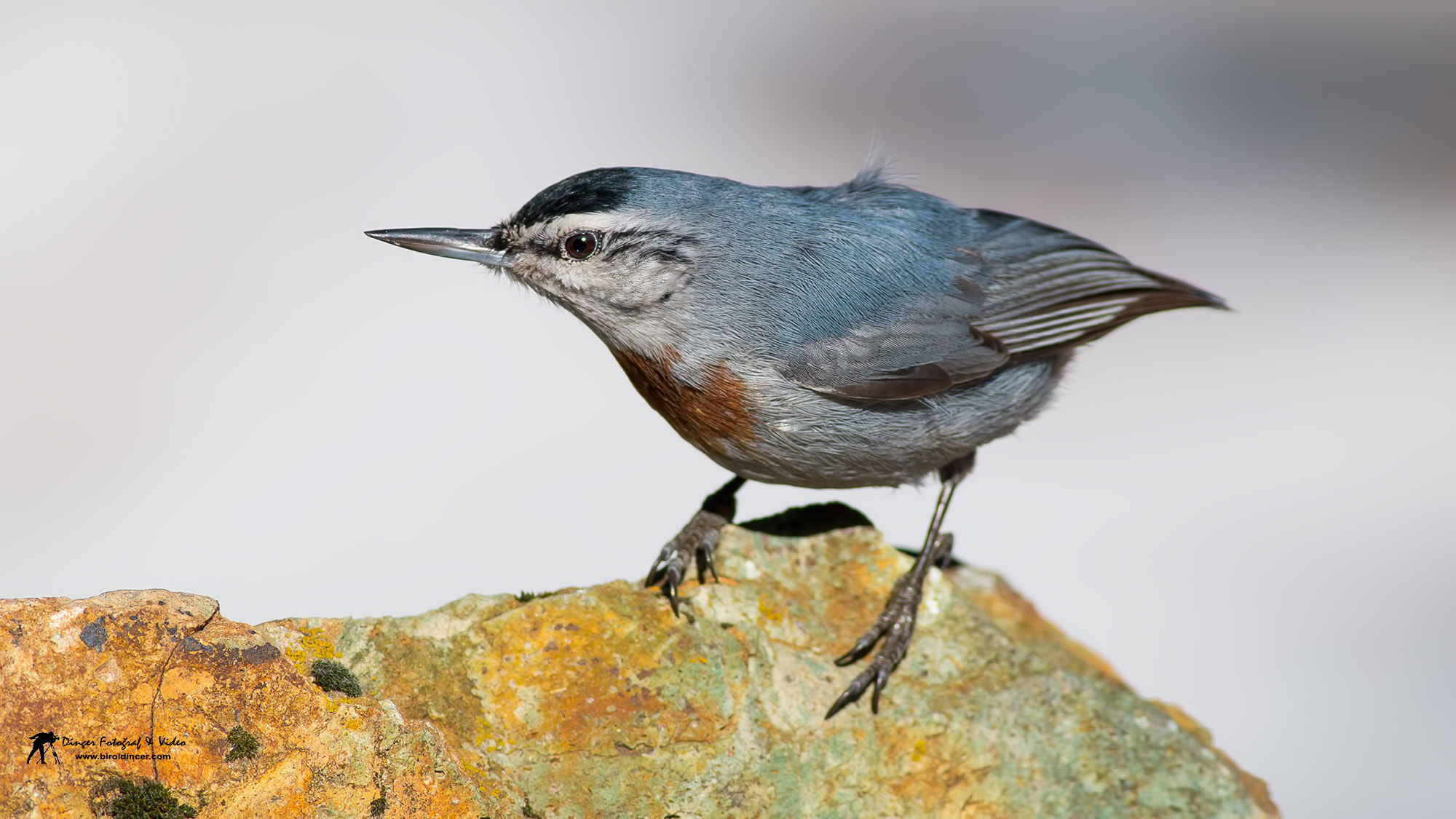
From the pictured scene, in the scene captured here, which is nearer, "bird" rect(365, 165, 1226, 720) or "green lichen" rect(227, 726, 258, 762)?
"green lichen" rect(227, 726, 258, 762)

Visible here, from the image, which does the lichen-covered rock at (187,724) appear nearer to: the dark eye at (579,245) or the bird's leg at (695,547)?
the bird's leg at (695,547)

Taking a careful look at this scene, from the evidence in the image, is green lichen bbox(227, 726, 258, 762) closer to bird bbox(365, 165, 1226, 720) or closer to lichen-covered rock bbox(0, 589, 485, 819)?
lichen-covered rock bbox(0, 589, 485, 819)

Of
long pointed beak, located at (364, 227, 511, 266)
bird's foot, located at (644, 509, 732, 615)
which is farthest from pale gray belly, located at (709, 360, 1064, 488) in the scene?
long pointed beak, located at (364, 227, 511, 266)

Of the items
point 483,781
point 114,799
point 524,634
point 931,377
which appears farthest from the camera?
point 931,377

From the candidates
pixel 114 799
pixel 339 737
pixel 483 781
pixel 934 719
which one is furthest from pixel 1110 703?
pixel 114 799

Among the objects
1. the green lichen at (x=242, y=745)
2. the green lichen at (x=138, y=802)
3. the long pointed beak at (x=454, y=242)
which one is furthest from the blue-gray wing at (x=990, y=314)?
the green lichen at (x=138, y=802)

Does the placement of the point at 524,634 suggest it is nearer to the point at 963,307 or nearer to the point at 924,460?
the point at 924,460
